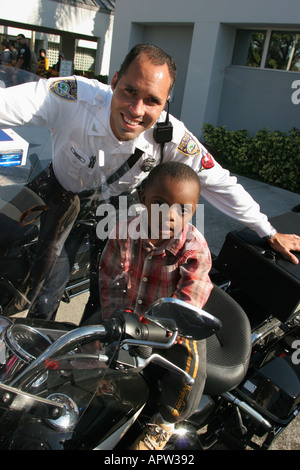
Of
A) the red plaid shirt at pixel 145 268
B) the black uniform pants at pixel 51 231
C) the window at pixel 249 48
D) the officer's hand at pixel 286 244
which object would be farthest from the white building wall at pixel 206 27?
the black uniform pants at pixel 51 231

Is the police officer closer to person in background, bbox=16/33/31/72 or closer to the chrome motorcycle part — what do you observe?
the chrome motorcycle part

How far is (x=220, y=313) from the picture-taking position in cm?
188

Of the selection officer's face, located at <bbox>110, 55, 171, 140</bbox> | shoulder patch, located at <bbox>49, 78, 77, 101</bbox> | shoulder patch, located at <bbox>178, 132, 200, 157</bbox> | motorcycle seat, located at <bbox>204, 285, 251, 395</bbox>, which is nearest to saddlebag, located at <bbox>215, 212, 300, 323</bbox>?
motorcycle seat, located at <bbox>204, 285, 251, 395</bbox>

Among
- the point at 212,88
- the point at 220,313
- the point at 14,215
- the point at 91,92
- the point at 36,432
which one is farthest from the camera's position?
the point at 212,88

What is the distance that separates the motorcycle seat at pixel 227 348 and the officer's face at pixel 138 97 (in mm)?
924

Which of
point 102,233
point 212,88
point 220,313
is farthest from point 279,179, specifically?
point 102,233

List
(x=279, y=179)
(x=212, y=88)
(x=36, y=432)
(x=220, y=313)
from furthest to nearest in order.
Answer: (x=212, y=88) → (x=279, y=179) → (x=220, y=313) → (x=36, y=432)

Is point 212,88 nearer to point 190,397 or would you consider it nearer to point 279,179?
point 279,179

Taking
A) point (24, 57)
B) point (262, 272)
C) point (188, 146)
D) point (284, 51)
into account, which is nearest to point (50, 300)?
point (188, 146)

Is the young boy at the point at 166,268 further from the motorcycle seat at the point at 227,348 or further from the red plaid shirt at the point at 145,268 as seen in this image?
the motorcycle seat at the point at 227,348

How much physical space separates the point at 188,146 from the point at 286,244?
2.58 feet

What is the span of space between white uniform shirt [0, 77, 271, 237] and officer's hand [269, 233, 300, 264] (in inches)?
20.0

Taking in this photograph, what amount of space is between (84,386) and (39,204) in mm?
634

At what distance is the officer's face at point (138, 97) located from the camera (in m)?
1.55
